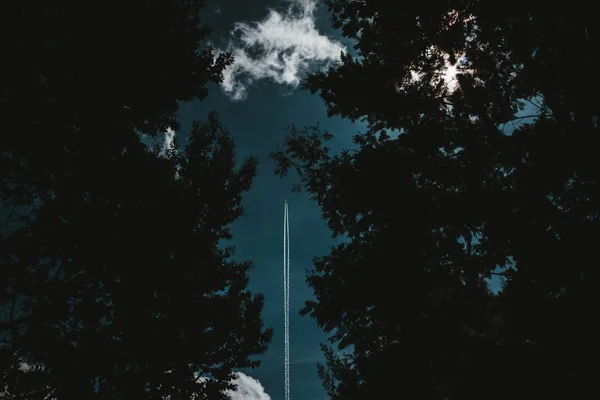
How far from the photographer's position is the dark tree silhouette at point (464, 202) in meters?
3.67

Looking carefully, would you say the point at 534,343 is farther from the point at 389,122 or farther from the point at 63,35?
the point at 63,35

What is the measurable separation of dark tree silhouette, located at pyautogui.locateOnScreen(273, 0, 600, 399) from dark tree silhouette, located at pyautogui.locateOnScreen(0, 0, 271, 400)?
3.34 m

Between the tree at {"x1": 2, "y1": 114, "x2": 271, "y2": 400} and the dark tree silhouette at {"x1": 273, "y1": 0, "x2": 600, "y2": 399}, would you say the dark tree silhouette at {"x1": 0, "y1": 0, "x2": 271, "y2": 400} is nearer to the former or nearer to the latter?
the tree at {"x1": 2, "y1": 114, "x2": 271, "y2": 400}

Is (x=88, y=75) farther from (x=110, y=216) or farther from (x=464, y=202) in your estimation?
(x=464, y=202)

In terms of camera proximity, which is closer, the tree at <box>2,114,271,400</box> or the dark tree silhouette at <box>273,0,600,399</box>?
the dark tree silhouette at <box>273,0,600,399</box>

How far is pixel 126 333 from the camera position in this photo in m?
7.95

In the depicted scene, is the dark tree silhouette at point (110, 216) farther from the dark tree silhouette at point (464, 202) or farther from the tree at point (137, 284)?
the dark tree silhouette at point (464, 202)

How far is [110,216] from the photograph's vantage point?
7.17 metres

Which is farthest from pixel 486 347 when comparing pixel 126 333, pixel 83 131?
pixel 126 333

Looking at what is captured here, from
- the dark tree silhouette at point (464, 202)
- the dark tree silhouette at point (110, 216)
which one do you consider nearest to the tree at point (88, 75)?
the dark tree silhouette at point (110, 216)

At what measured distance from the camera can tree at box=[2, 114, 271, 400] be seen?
4953 millimetres

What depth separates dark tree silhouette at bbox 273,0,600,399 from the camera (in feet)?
12.0

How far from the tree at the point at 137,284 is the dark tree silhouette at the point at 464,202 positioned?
3526mm

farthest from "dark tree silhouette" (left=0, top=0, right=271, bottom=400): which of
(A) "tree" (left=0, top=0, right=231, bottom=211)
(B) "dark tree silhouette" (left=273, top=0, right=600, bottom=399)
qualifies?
(B) "dark tree silhouette" (left=273, top=0, right=600, bottom=399)
